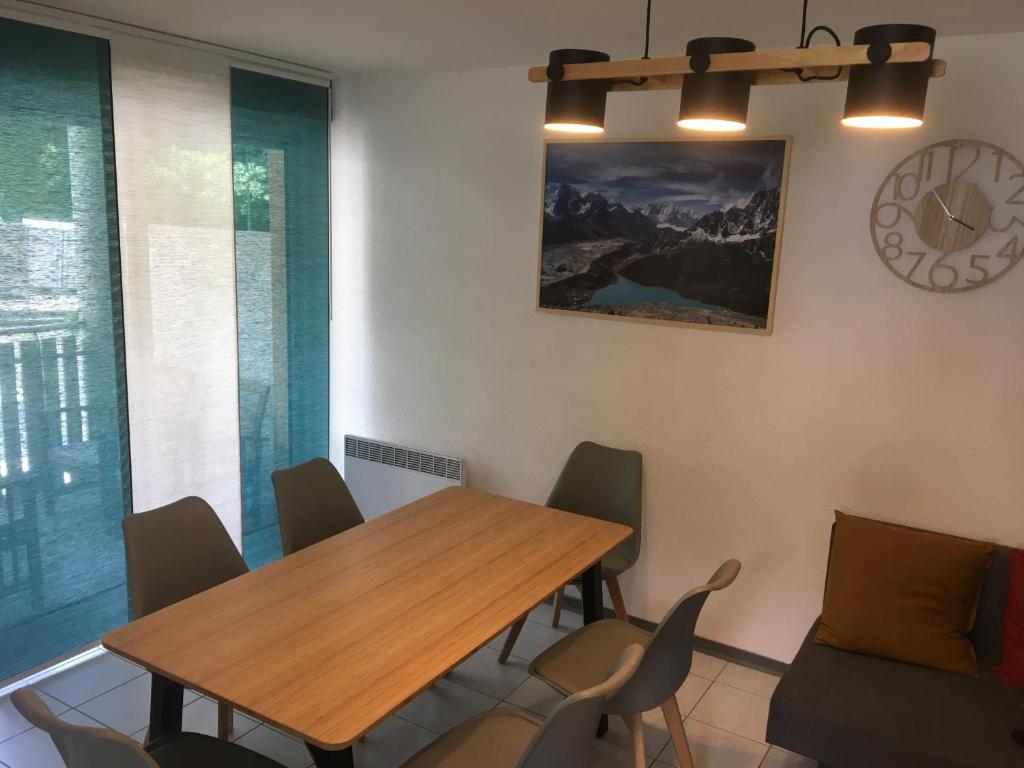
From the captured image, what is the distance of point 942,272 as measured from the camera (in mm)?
2977

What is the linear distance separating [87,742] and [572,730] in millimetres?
1007

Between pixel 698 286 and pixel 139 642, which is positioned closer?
pixel 139 642

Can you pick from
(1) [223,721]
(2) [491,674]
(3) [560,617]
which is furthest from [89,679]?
Result: (3) [560,617]

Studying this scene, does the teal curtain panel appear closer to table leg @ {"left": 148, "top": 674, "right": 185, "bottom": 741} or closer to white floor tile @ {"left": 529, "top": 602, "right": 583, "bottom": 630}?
white floor tile @ {"left": 529, "top": 602, "right": 583, "bottom": 630}

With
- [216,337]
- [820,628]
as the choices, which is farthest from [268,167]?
[820,628]

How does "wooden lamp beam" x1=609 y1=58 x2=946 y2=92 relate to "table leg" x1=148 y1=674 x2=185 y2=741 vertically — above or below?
above

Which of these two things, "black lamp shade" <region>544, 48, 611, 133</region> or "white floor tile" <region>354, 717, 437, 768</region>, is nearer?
"black lamp shade" <region>544, 48, 611, 133</region>

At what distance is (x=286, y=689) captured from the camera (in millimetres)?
1927

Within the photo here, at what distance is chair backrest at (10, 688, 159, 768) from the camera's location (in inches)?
64.5

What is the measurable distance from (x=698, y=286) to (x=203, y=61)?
2.35m

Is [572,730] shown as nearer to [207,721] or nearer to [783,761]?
[783,761]

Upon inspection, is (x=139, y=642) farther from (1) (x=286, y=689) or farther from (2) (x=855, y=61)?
(2) (x=855, y=61)

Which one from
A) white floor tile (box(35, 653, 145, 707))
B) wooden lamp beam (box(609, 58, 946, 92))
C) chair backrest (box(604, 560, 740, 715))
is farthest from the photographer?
white floor tile (box(35, 653, 145, 707))

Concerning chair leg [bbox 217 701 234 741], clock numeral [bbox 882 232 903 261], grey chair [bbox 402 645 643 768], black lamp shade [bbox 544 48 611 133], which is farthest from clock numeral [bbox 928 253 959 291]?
chair leg [bbox 217 701 234 741]
